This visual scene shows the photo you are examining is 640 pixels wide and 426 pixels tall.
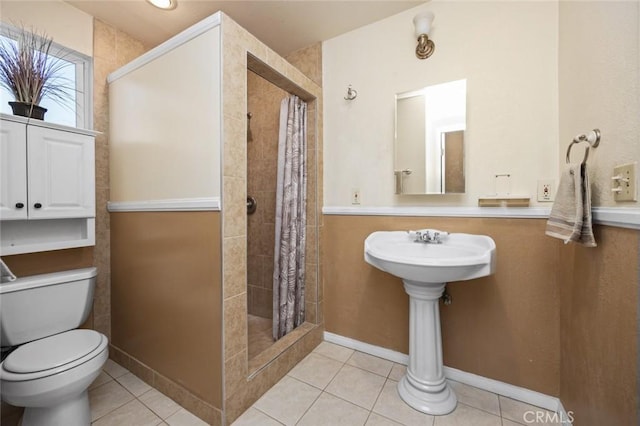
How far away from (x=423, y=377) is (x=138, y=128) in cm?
220

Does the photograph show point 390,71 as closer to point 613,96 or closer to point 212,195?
point 613,96

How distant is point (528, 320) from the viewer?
1336 millimetres

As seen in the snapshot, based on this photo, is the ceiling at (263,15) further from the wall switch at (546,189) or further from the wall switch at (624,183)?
the wall switch at (624,183)

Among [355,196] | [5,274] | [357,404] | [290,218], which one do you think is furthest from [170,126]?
[357,404]

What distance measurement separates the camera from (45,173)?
133 centimetres

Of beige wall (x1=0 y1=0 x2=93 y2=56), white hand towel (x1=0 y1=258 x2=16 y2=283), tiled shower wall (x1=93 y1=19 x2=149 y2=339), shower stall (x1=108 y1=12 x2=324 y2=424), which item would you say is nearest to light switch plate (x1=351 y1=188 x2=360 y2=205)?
shower stall (x1=108 y1=12 x2=324 y2=424)

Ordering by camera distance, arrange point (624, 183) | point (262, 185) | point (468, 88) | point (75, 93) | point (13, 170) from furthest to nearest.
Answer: point (262, 185), point (75, 93), point (468, 88), point (13, 170), point (624, 183)

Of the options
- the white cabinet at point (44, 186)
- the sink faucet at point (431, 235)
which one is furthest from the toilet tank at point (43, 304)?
the sink faucet at point (431, 235)

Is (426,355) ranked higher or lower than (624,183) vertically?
lower

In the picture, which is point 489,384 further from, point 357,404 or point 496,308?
point 357,404

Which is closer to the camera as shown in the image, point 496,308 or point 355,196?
point 496,308

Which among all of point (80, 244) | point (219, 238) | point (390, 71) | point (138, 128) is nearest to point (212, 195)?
point (219, 238)

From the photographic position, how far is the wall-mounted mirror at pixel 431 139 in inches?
57.9

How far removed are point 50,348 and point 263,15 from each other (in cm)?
219
